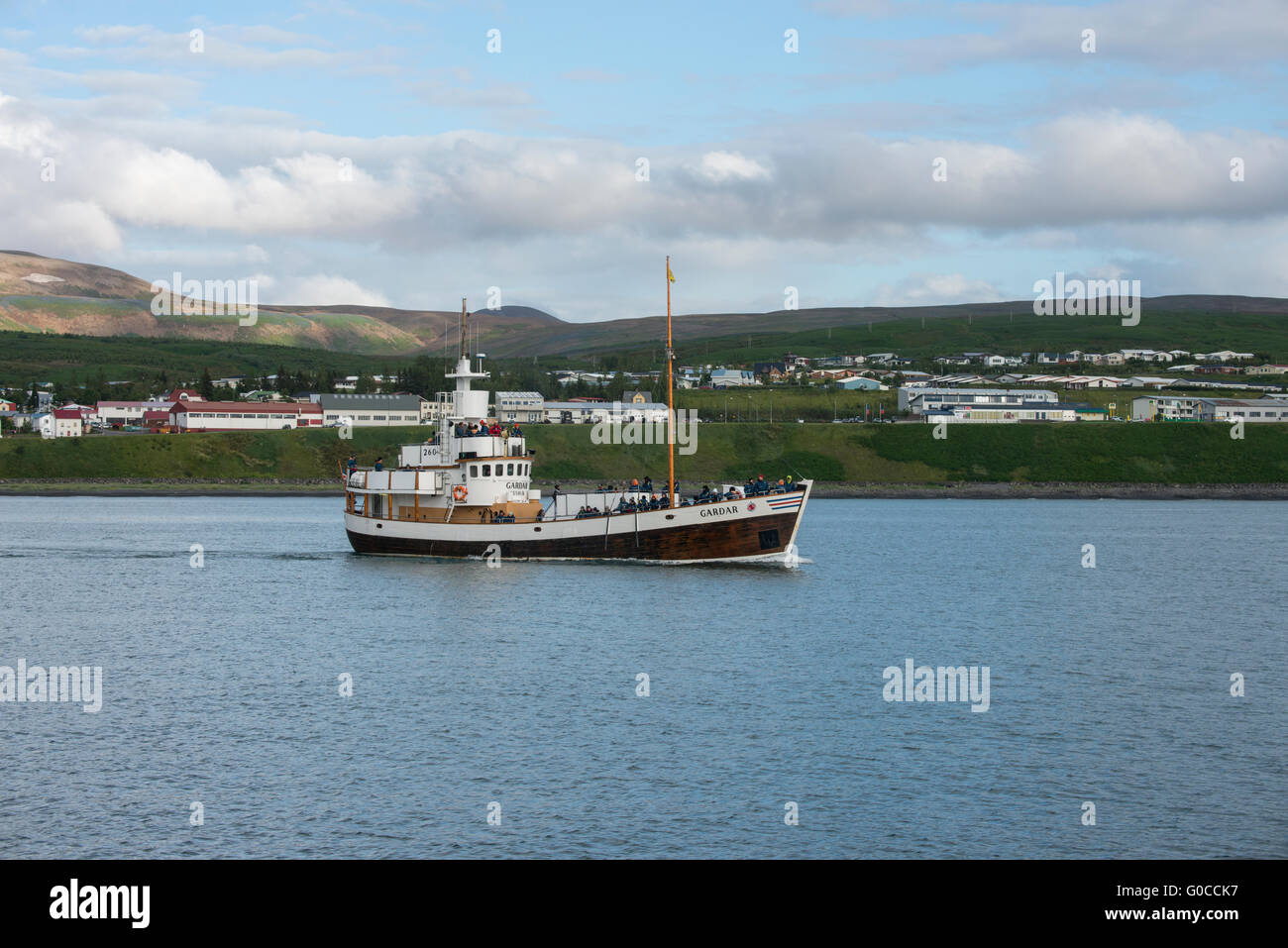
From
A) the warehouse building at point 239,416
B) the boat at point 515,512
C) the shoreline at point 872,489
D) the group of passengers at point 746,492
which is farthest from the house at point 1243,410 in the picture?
the warehouse building at point 239,416

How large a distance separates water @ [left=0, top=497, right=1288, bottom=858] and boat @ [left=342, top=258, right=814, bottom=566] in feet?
6.17

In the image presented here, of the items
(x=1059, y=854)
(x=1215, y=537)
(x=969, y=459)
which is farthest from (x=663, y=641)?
(x=969, y=459)

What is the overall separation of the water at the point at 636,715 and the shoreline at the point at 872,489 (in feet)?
262

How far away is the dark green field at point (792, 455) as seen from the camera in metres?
162

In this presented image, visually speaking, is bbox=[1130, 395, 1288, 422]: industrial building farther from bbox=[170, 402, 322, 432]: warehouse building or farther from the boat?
the boat

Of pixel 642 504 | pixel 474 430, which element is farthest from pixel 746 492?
pixel 474 430

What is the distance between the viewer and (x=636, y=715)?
35562mm

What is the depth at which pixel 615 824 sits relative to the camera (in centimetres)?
2589

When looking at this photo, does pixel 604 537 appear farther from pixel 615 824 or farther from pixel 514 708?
pixel 615 824

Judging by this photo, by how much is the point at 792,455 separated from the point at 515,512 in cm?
10000

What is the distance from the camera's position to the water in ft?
84.2

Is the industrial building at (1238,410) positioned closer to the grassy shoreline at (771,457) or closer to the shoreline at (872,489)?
the grassy shoreline at (771,457)

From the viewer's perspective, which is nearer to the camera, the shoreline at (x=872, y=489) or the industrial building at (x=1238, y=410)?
the shoreline at (x=872, y=489)
